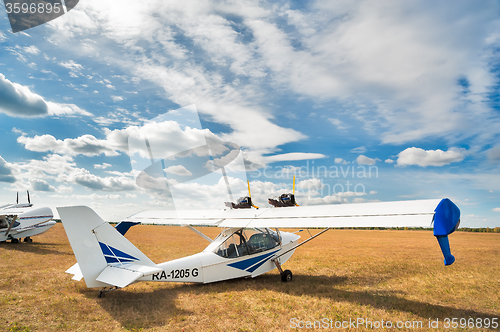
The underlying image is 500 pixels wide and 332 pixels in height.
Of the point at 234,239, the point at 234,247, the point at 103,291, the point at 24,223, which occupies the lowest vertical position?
the point at 103,291

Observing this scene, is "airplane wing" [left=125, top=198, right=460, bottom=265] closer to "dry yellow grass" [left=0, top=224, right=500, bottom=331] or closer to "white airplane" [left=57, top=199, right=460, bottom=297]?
"white airplane" [left=57, top=199, right=460, bottom=297]

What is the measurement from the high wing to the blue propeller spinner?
0.58ft

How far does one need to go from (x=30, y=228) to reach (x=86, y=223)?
18530 millimetres

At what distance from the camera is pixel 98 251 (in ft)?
22.4

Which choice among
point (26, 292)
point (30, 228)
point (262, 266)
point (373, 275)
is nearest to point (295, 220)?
point (262, 266)

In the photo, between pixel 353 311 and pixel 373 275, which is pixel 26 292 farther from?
pixel 373 275

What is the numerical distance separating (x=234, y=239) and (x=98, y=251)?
161 inches

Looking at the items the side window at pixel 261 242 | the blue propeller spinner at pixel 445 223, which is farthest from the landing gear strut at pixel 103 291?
the blue propeller spinner at pixel 445 223

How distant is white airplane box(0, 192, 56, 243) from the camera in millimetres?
19078

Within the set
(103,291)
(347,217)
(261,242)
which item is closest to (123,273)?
(103,291)

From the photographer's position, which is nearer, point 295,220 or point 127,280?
point 127,280

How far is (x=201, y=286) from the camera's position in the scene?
859 centimetres

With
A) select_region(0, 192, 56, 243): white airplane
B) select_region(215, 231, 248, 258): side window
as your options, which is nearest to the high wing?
select_region(215, 231, 248, 258): side window

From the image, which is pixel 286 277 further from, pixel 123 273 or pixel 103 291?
pixel 103 291
